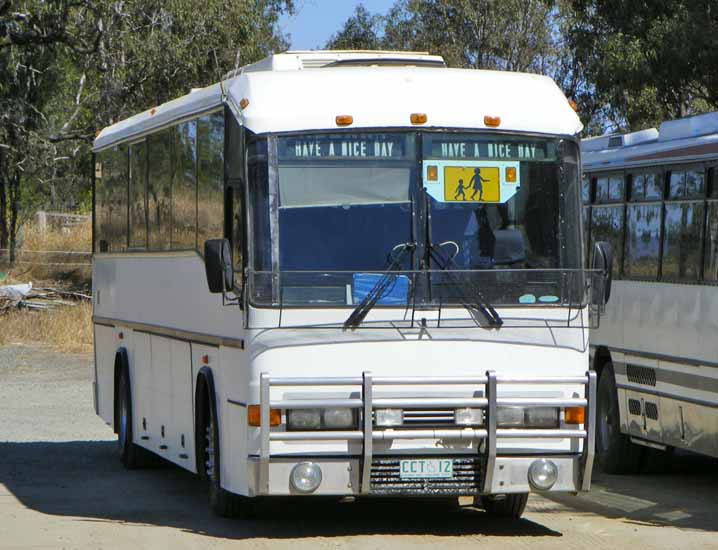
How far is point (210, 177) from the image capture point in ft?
39.6

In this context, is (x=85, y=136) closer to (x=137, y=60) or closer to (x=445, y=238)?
(x=137, y=60)

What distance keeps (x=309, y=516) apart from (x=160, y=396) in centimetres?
262

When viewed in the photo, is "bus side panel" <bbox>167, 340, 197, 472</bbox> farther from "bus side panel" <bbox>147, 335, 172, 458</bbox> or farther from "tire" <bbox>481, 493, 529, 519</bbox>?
"tire" <bbox>481, 493, 529, 519</bbox>

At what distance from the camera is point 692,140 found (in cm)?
1390

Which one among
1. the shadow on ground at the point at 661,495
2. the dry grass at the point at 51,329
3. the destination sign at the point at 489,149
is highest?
the destination sign at the point at 489,149

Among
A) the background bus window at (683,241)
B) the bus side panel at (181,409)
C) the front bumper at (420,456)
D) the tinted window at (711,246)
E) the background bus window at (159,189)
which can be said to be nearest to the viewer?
the front bumper at (420,456)

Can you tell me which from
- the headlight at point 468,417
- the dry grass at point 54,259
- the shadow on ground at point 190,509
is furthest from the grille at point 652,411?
the dry grass at point 54,259

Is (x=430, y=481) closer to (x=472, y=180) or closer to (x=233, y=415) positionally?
(x=233, y=415)

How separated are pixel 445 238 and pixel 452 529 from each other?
2145 millimetres

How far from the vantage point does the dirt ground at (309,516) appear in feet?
35.3

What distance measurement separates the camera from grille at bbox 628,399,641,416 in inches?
581

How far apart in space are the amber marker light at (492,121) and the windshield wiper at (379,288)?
1065 mm

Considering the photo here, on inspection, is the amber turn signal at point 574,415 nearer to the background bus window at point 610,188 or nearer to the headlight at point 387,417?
the headlight at point 387,417

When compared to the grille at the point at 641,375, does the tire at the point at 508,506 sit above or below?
below
